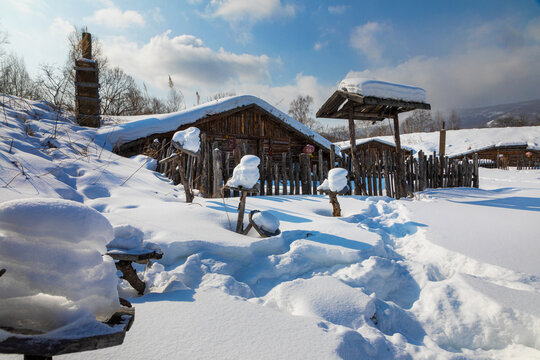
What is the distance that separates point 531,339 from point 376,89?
576 centimetres

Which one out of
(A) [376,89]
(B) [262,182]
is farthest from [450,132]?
(B) [262,182]

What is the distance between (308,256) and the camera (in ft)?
7.98

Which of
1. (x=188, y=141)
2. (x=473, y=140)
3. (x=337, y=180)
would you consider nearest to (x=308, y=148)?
(x=337, y=180)

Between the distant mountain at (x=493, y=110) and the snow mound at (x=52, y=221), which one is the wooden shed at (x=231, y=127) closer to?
the snow mound at (x=52, y=221)

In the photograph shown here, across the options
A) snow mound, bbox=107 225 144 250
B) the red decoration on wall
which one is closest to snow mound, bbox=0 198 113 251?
snow mound, bbox=107 225 144 250

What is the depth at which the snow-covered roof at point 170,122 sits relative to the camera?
25.2 feet

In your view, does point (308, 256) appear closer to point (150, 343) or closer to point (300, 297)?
point (300, 297)

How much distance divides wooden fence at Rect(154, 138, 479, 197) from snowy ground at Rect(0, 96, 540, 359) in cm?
187

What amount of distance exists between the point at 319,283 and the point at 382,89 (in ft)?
19.1

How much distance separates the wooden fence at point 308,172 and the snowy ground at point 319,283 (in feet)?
6.13

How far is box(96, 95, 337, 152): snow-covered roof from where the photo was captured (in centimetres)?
768

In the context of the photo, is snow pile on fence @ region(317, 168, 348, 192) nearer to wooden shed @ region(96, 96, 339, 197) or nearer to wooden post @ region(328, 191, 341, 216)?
wooden post @ region(328, 191, 341, 216)

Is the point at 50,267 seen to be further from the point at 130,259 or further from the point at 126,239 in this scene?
the point at 126,239

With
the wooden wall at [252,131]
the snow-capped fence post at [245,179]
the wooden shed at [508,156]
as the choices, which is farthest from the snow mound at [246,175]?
the wooden shed at [508,156]
